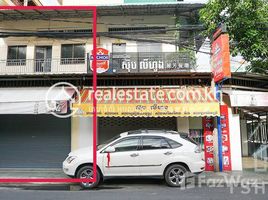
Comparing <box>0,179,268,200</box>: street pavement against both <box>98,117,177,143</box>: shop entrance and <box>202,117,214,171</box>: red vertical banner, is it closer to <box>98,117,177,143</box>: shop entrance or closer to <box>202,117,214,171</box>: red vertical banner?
<box>202,117,214,171</box>: red vertical banner

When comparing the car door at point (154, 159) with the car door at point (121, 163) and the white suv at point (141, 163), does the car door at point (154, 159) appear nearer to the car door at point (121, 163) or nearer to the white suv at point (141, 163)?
the white suv at point (141, 163)

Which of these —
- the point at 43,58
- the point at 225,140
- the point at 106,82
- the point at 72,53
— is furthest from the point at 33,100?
the point at 225,140

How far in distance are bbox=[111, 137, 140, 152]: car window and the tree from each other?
5.80 metres

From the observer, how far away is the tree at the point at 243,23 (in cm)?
1138

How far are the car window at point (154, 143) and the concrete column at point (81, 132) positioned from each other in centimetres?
429

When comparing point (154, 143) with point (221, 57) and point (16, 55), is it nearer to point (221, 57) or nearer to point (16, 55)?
point (221, 57)

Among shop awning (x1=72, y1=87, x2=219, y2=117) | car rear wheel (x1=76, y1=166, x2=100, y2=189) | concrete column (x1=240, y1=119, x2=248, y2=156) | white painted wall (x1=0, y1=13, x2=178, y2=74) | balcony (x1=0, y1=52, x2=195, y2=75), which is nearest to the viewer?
car rear wheel (x1=76, y1=166, x2=100, y2=189)

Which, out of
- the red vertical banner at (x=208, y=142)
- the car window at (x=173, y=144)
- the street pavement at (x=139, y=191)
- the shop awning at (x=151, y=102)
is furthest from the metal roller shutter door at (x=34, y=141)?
the red vertical banner at (x=208, y=142)

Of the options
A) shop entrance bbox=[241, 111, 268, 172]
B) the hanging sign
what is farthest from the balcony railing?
shop entrance bbox=[241, 111, 268, 172]

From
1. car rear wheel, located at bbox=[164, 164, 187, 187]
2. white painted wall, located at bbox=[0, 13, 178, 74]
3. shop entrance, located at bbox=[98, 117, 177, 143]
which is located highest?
white painted wall, located at bbox=[0, 13, 178, 74]

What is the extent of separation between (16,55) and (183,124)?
990cm

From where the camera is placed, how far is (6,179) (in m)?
10.8

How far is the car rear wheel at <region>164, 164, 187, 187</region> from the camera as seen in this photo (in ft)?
30.6

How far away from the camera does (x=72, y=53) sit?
16156mm
